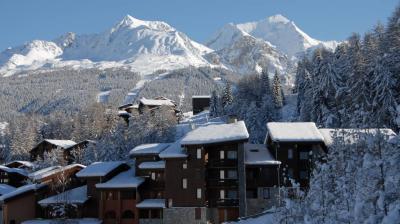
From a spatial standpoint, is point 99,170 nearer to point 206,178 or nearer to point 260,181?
point 206,178

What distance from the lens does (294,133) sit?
56.4 metres

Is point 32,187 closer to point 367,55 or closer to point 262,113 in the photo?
point 367,55

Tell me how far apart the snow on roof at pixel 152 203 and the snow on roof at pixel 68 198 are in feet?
23.9

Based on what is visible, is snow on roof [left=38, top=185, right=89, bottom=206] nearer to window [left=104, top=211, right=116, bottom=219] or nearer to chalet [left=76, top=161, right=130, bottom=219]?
chalet [left=76, top=161, right=130, bottom=219]

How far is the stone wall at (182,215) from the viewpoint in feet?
175

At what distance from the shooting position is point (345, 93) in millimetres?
72375

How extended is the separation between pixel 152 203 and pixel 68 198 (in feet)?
35.8

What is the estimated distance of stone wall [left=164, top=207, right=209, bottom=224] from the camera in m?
53.4

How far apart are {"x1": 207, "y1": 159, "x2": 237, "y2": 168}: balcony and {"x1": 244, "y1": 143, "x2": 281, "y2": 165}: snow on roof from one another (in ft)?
4.41

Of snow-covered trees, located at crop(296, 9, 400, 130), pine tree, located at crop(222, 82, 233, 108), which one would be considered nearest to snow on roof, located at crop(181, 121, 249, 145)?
snow-covered trees, located at crop(296, 9, 400, 130)

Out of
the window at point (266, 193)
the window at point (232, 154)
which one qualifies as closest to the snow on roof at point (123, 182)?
the window at point (232, 154)

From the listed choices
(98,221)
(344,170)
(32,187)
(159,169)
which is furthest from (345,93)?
(344,170)

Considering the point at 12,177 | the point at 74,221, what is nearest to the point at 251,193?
the point at 74,221

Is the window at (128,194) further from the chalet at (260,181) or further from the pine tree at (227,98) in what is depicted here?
the pine tree at (227,98)
